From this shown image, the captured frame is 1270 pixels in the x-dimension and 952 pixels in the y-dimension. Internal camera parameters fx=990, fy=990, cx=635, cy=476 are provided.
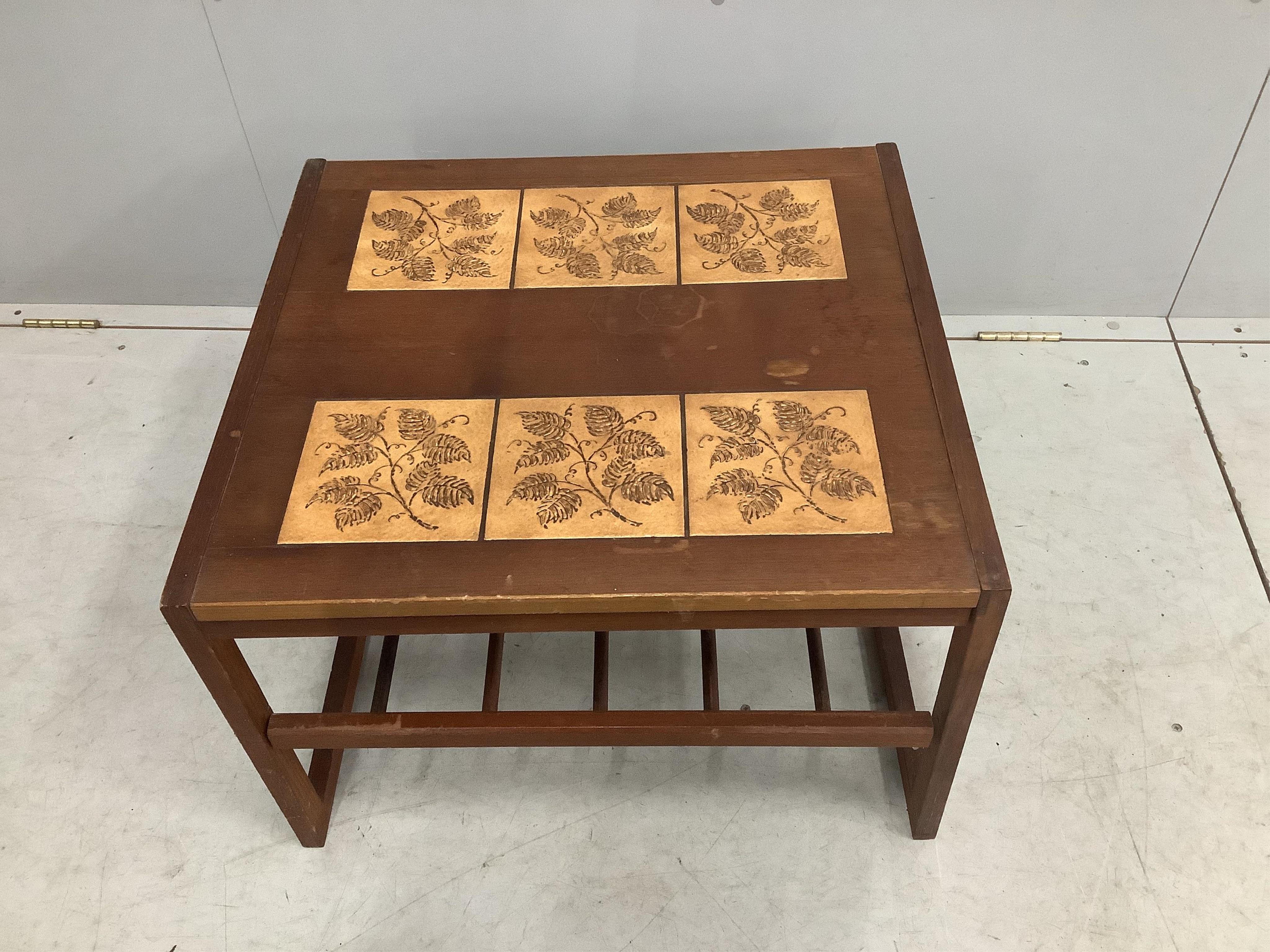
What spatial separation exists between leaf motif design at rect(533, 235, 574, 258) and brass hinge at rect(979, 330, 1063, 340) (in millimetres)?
1191

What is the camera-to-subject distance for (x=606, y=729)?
135cm

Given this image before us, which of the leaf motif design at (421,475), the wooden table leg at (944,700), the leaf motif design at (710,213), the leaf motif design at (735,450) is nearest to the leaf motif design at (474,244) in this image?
the leaf motif design at (710,213)

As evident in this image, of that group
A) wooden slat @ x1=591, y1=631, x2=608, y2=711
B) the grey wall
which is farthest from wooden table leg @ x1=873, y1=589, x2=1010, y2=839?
the grey wall

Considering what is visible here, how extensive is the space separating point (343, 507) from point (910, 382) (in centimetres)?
78

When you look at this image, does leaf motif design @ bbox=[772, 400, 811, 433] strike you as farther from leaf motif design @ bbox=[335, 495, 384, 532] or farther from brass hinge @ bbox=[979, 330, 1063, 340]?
brass hinge @ bbox=[979, 330, 1063, 340]

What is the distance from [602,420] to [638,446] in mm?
67

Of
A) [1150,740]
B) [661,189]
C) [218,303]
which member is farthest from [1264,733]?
[218,303]

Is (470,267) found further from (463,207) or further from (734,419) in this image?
(734,419)

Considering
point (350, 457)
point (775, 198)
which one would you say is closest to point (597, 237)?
point (775, 198)

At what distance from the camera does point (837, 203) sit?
5.31ft

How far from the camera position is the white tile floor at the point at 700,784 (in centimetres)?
152

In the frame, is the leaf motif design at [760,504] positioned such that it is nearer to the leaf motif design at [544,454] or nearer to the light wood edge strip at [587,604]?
the light wood edge strip at [587,604]

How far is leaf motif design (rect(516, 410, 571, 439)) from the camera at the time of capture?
4.39 feet

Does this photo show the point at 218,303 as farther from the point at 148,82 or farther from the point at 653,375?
the point at 653,375
